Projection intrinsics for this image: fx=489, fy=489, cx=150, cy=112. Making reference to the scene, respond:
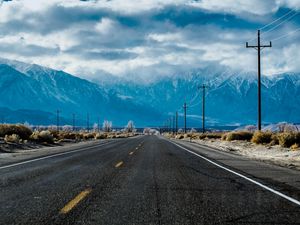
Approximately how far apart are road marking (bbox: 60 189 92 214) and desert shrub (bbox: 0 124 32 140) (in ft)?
125

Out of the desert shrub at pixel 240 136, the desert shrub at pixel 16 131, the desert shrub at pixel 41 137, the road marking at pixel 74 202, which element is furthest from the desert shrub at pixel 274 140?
the road marking at pixel 74 202

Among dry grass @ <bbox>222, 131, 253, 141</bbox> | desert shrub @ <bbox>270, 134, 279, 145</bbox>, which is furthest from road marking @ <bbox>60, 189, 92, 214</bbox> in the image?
dry grass @ <bbox>222, 131, 253, 141</bbox>

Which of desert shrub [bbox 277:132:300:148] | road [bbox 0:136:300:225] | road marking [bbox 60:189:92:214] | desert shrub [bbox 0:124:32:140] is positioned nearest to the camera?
road [bbox 0:136:300:225]

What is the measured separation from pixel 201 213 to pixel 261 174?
7.46 metres

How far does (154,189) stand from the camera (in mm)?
11508

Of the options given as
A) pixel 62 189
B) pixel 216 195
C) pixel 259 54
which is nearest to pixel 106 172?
pixel 62 189

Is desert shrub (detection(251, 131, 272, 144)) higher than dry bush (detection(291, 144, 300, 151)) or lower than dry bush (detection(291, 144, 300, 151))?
higher

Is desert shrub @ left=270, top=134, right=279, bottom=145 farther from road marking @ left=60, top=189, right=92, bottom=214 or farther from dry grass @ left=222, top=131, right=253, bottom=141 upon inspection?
road marking @ left=60, top=189, right=92, bottom=214

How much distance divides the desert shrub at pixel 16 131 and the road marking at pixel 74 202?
125 ft

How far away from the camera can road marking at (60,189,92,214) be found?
342 inches

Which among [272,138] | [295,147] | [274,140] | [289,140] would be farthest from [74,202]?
[272,138]

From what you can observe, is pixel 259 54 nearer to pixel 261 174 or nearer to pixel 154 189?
pixel 261 174

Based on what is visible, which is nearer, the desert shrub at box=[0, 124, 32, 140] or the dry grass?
the desert shrub at box=[0, 124, 32, 140]

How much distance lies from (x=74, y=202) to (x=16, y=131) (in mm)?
39987
